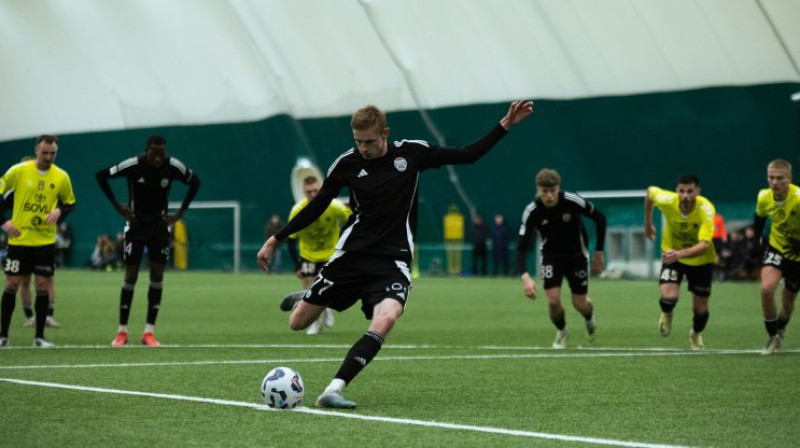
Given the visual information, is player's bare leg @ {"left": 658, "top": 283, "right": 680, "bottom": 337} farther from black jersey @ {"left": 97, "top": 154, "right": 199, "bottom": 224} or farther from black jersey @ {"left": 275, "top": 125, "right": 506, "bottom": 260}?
black jersey @ {"left": 275, "top": 125, "right": 506, "bottom": 260}

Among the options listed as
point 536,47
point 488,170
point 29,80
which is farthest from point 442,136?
point 29,80

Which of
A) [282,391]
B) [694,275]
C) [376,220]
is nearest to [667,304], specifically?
[694,275]

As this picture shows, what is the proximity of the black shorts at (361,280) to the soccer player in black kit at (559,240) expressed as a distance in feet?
17.9

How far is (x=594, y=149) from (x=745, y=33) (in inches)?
232

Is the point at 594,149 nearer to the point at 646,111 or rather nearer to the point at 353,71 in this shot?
the point at 646,111

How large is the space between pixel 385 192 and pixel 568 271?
6.40 meters

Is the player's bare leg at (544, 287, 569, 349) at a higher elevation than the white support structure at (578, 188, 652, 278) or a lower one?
lower

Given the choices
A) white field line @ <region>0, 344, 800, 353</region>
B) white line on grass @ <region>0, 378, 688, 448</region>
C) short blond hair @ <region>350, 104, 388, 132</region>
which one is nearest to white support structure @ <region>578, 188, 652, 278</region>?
white field line @ <region>0, 344, 800, 353</region>

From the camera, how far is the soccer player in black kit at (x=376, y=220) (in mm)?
9234

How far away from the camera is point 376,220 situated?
9320 mm

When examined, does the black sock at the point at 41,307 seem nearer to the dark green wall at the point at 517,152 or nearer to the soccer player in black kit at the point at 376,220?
the soccer player in black kit at the point at 376,220

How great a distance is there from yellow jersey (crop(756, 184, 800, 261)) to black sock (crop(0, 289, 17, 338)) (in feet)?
25.8

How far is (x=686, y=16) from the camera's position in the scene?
34188mm

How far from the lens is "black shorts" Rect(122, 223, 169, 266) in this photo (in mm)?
14656
